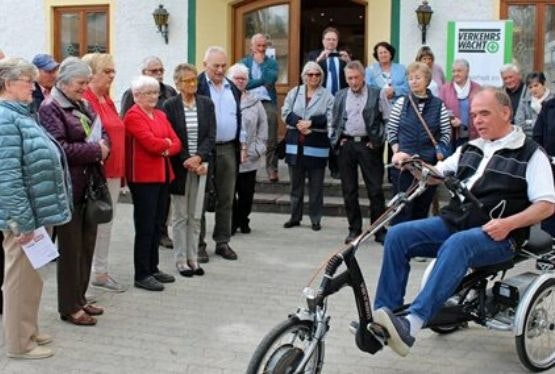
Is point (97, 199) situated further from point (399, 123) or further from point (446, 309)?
point (399, 123)

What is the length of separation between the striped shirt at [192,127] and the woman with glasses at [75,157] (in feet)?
3.72

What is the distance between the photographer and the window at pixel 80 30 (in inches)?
456

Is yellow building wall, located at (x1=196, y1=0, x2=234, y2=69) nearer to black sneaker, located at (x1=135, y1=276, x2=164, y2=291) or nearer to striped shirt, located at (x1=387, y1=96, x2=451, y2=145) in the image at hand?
striped shirt, located at (x1=387, y1=96, x2=451, y2=145)

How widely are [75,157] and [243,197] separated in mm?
3341

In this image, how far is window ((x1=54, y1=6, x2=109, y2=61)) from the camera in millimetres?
11586

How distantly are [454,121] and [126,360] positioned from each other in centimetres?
465

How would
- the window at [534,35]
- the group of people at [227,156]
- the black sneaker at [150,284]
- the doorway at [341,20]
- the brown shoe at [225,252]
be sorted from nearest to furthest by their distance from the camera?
the group of people at [227,156], the black sneaker at [150,284], the brown shoe at [225,252], the window at [534,35], the doorway at [341,20]

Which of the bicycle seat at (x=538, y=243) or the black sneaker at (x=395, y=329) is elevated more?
the bicycle seat at (x=538, y=243)

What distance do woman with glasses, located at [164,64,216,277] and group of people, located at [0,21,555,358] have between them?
0.01 meters

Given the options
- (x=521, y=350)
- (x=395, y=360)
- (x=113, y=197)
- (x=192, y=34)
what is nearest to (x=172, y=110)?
(x=113, y=197)

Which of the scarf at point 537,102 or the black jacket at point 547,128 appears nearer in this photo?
the black jacket at point 547,128

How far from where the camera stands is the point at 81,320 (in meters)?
5.07

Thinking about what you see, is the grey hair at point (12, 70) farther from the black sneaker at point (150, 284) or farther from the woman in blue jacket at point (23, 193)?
the black sneaker at point (150, 284)

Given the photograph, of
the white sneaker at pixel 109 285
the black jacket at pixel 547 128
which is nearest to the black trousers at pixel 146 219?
the white sneaker at pixel 109 285
